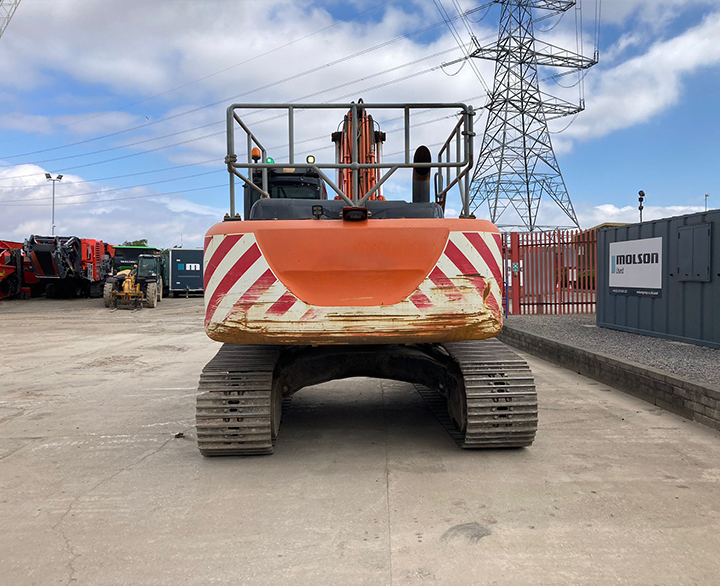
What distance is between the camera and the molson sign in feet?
32.4

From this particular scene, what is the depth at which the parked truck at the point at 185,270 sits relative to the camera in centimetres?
3169

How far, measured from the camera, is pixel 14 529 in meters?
3.16

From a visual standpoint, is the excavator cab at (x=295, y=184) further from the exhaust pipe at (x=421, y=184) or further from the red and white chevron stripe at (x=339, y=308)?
the red and white chevron stripe at (x=339, y=308)

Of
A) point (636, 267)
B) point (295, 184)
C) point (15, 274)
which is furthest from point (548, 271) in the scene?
point (15, 274)

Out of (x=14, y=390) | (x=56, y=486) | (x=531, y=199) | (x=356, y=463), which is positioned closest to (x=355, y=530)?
(x=356, y=463)

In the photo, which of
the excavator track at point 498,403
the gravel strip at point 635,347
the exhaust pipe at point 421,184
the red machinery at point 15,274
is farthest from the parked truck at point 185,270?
the excavator track at point 498,403

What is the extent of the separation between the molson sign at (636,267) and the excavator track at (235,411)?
26.9 ft

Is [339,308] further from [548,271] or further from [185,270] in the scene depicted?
[185,270]

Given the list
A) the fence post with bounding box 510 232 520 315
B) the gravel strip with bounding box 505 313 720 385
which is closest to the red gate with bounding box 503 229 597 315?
the fence post with bounding box 510 232 520 315

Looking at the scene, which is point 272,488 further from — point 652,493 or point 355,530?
point 652,493

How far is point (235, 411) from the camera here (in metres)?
4.16

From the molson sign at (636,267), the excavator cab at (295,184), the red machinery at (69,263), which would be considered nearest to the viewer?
the excavator cab at (295,184)

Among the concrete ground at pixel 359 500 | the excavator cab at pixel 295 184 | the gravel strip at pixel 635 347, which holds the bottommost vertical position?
the concrete ground at pixel 359 500

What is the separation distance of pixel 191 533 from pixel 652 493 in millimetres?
2827
